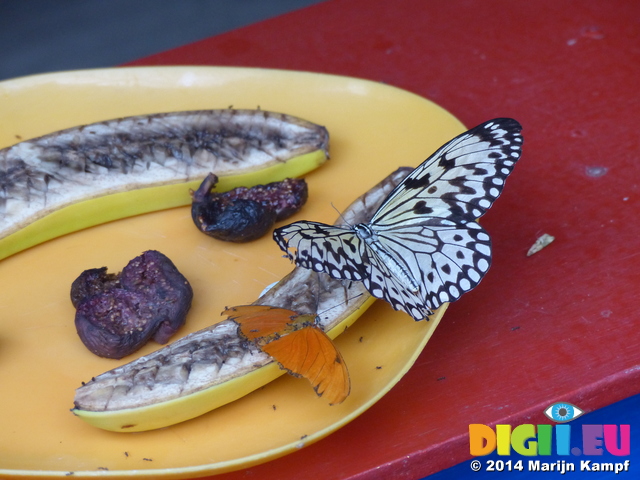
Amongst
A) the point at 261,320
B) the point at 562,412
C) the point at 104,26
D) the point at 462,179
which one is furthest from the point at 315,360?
the point at 104,26

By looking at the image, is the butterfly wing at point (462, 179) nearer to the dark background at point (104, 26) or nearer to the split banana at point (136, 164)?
the split banana at point (136, 164)

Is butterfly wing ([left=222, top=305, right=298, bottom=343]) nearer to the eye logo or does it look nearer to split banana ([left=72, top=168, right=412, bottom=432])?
split banana ([left=72, top=168, right=412, bottom=432])

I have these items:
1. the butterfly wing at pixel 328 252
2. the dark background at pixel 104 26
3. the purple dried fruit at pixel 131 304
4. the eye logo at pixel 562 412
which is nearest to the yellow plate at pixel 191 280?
the purple dried fruit at pixel 131 304

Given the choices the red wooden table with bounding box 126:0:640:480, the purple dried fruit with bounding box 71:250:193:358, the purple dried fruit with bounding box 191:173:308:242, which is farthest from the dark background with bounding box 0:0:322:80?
the purple dried fruit with bounding box 71:250:193:358

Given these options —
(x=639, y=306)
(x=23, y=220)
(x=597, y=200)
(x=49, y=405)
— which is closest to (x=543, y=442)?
(x=639, y=306)

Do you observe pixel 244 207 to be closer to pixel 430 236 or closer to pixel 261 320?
pixel 261 320

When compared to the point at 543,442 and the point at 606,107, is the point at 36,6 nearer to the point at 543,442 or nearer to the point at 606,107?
the point at 606,107

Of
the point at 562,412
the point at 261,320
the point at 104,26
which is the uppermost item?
the point at 104,26
